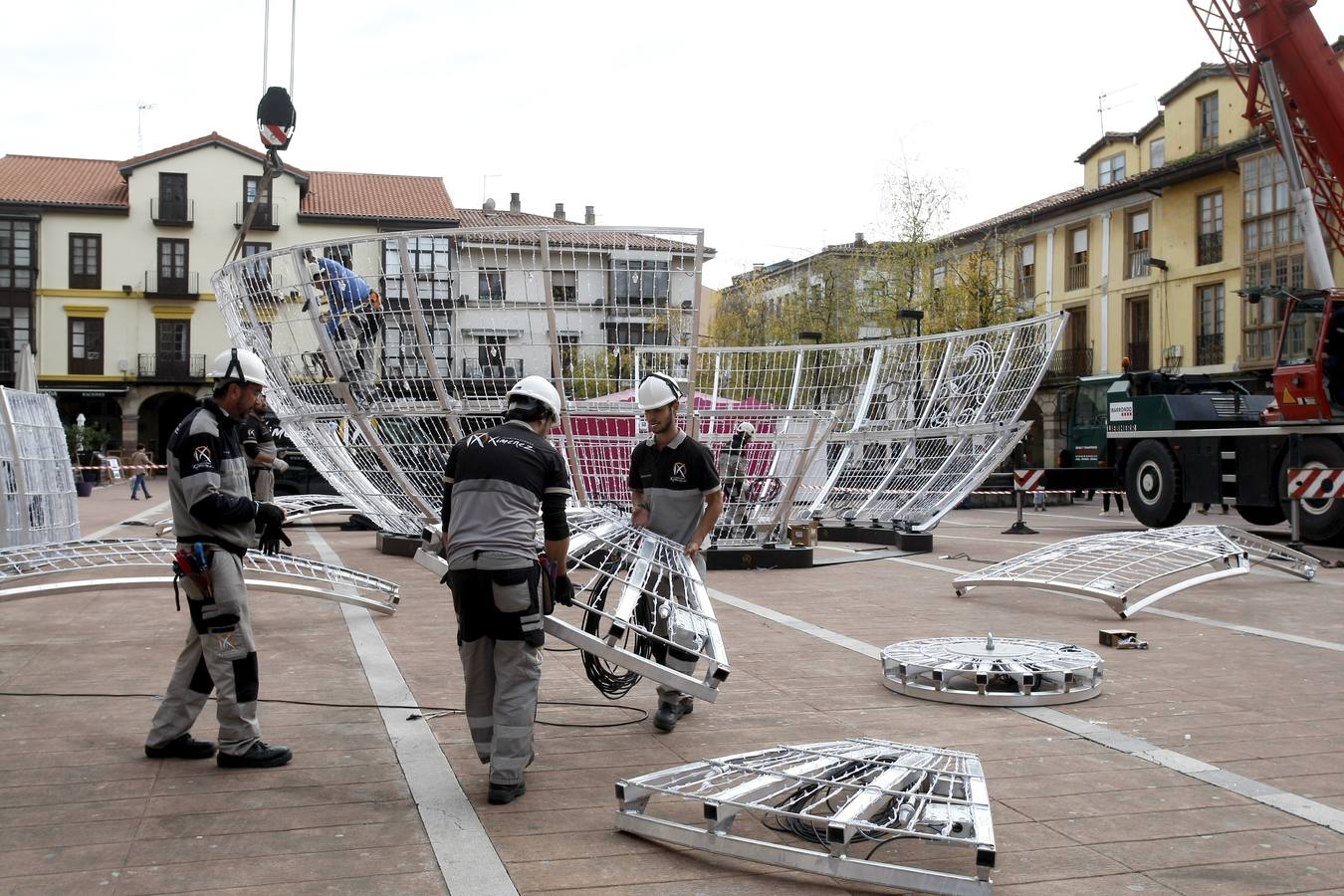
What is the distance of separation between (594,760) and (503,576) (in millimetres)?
1198

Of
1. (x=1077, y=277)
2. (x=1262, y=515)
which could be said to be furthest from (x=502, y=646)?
(x=1077, y=277)

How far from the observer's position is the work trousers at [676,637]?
6027mm

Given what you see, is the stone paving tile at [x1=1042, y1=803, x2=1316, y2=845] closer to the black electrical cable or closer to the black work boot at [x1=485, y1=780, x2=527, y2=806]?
the black work boot at [x1=485, y1=780, x2=527, y2=806]

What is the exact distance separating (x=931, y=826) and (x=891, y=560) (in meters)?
11.3

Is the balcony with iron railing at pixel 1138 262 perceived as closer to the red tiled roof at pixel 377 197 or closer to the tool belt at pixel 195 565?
the red tiled roof at pixel 377 197

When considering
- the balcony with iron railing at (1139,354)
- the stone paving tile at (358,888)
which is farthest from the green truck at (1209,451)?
the balcony with iron railing at (1139,354)

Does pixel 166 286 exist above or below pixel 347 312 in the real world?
above

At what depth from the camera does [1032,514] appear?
85.1 feet

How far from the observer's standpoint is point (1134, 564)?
12.2 metres

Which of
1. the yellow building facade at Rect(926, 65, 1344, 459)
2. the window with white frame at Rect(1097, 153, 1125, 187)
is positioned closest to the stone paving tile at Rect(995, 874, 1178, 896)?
the yellow building facade at Rect(926, 65, 1344, 459)

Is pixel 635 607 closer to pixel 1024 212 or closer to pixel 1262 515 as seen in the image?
pixel 1262 515

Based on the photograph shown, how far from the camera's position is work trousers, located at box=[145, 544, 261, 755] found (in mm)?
5539

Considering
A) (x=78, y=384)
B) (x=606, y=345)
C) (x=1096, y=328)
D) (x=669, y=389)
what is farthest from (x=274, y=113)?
(x=78, y=384)

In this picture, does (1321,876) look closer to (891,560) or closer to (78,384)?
(891,560)
